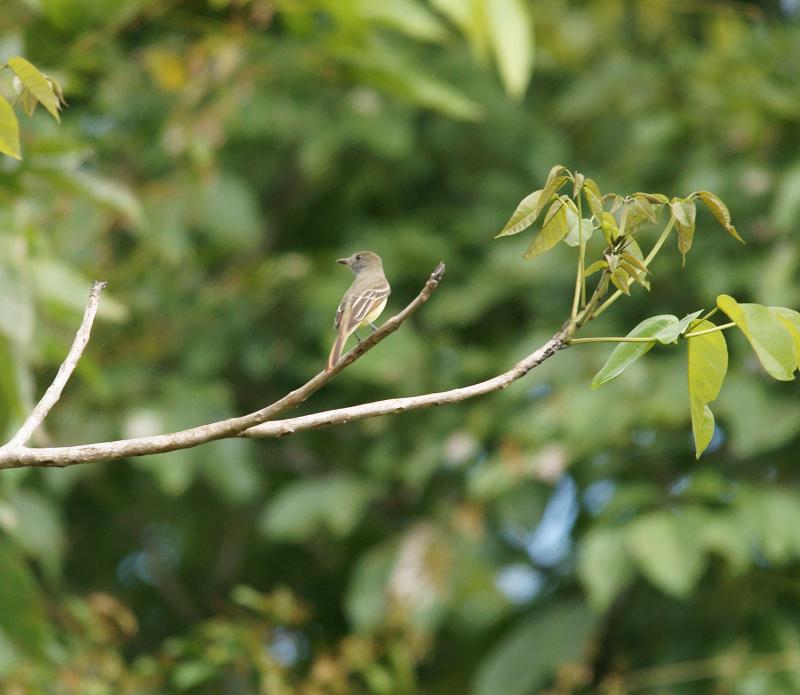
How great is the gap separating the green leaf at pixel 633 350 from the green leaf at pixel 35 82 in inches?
25.4

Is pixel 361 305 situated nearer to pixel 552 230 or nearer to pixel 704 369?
pixel 552 230

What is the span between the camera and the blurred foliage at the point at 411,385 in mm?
4895

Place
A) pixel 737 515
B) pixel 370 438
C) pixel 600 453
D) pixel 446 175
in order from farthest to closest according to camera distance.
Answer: pixel 446 175, pixel 370 438, pixel 600 453, pixel 737 515

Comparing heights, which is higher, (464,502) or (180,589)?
(464,502)

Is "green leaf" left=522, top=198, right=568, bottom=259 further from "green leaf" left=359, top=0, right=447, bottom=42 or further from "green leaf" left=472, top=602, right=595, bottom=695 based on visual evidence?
"green leaf" left=472, top=602, right=595, bottom=695

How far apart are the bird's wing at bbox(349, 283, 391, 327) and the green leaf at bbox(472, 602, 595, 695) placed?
3580mm

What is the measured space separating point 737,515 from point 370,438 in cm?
184

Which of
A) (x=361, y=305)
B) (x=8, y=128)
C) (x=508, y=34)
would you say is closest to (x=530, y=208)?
(x=361, y=305)

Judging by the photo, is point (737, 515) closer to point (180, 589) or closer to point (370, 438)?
point (370, 438)

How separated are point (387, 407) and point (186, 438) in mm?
193

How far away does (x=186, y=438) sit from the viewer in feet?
4.13

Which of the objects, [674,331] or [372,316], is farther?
[372,316]

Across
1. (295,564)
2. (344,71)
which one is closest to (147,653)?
(295,564)

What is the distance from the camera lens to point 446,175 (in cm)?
638
